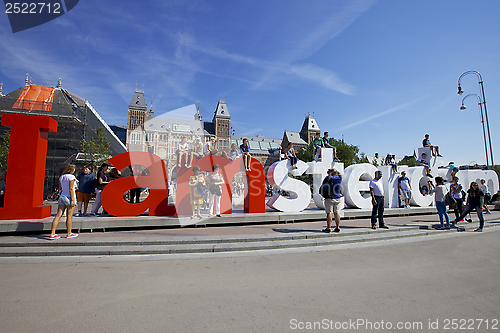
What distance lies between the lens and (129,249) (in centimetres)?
559

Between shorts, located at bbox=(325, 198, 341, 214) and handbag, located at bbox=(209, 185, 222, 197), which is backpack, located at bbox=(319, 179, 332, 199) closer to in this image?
shorts, located at bbox=(325, 198, 341, 214)

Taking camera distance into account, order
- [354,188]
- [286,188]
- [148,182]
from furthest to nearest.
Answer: [354,188]
[286,188]
[148,182]

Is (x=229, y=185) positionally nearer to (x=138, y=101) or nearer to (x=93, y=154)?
(x=93, y=154)

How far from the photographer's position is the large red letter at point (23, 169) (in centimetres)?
732

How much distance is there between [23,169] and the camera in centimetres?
743

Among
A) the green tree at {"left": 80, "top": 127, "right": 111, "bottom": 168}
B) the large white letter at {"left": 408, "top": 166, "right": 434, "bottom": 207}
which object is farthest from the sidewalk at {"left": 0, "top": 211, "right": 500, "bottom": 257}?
the green tree at {"left": 80, "top": 127, "right": 111, "bottom": 168}

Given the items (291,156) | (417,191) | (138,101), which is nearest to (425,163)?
(417,191)

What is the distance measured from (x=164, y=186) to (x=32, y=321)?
6352 mm

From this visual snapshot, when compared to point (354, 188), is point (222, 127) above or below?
above

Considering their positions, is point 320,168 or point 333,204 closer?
point 333,204

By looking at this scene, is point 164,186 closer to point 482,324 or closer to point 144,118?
point 482,324

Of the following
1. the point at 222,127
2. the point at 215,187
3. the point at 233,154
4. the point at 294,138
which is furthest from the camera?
the point at 294,138

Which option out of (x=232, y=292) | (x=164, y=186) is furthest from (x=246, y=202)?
(x=232, y=292)

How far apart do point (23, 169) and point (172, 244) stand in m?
5.28
